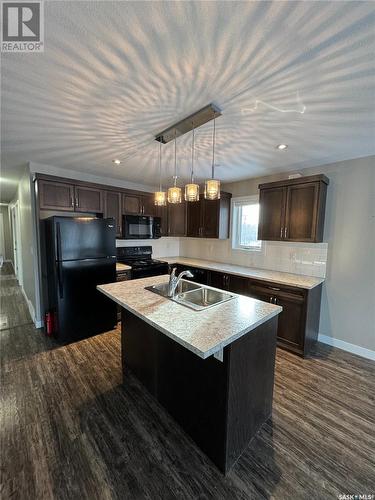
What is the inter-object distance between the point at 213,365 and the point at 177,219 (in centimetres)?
352

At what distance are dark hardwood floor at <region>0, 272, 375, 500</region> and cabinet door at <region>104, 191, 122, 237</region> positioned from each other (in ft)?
7.49

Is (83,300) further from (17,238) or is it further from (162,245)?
(17,238)

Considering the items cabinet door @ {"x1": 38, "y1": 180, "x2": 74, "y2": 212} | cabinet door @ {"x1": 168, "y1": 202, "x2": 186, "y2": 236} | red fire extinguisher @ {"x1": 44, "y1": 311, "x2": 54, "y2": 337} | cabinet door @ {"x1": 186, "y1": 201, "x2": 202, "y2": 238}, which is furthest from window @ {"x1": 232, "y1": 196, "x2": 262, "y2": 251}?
red fire extinguisher @ {"x1": 44, "y1": 311, "x2": 54, "y2": 337}

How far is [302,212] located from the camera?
2.93 metres

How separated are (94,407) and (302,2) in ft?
9.75

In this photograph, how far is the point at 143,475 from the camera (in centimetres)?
140

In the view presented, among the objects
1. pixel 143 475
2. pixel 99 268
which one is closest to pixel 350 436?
pixel 143 475

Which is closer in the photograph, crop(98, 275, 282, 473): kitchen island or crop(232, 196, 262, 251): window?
crop(98, 275, 282, 473): kitchen island

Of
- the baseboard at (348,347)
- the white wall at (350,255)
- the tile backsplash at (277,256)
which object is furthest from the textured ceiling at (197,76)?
the baseboard at (348,347)

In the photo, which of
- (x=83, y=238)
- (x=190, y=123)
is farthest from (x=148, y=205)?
(x=190, y=123)

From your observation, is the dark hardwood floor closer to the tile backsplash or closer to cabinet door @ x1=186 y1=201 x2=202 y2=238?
the tile backsplash

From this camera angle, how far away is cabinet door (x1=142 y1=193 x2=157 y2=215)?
4.20m

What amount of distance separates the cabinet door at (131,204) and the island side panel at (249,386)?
10.3 feet

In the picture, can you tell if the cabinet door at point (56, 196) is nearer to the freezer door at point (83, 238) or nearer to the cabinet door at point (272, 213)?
the freezer door at point (83, 238)
